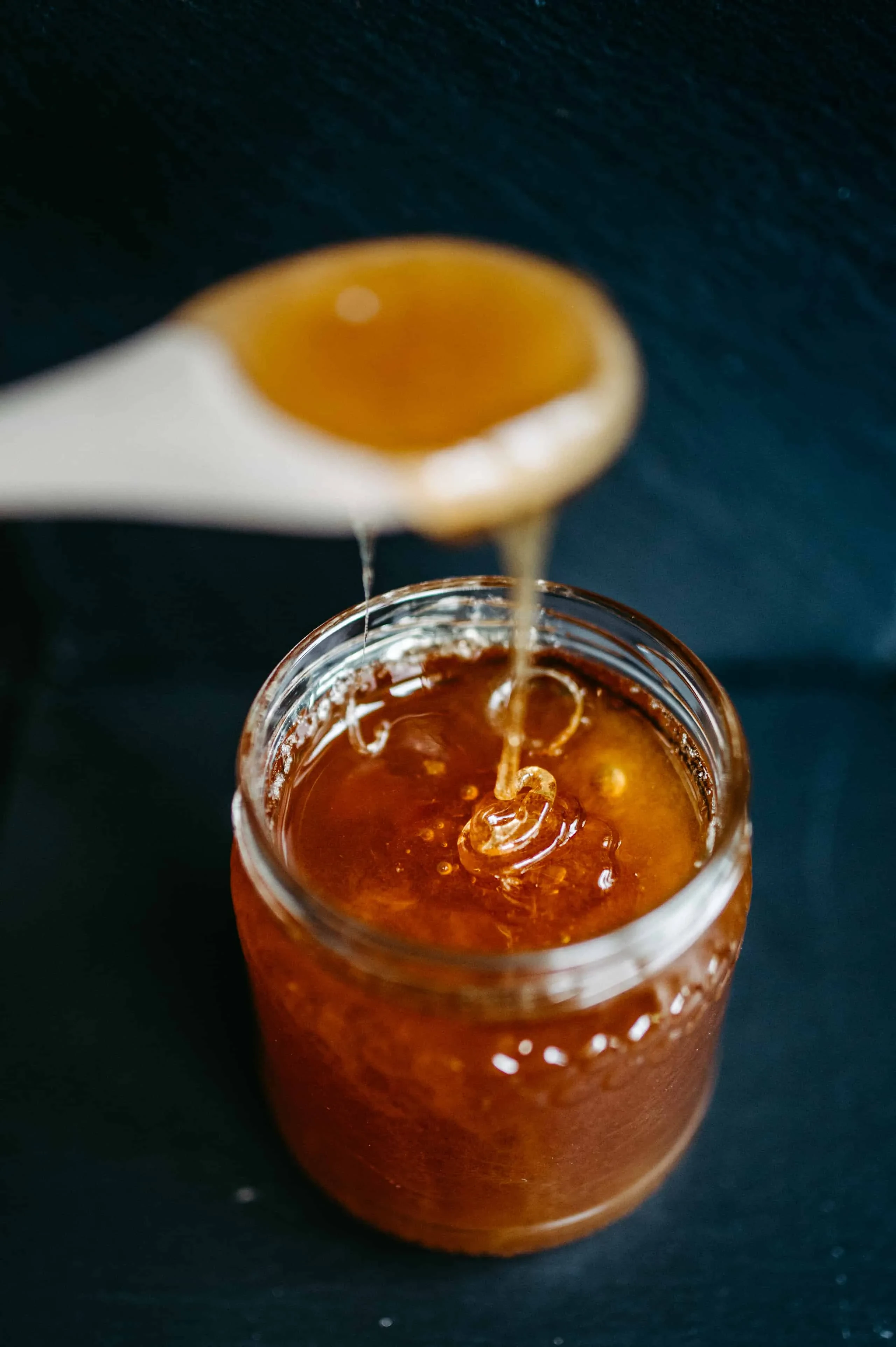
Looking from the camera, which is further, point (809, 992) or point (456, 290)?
point (809, 992)

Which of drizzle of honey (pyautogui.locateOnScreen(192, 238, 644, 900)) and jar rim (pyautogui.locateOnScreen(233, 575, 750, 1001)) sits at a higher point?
drizzle of honey (pyautogui.locateOnScreen(192, 238, 644, 900))

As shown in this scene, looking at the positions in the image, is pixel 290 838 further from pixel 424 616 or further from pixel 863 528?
pixel 863 528

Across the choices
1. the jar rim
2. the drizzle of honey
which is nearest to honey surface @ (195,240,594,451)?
the drizzle of honey

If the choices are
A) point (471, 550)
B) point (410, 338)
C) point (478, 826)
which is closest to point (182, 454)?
point (410, 338)

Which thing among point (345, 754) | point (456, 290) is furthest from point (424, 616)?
point (456, 290)

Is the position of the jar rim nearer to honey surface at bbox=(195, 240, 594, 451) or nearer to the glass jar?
the glass jar

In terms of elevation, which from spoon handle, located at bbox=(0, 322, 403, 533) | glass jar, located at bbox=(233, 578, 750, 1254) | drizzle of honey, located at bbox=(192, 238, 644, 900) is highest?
drizzle of honey, located at bbox=(192, 238, 644, 900)
